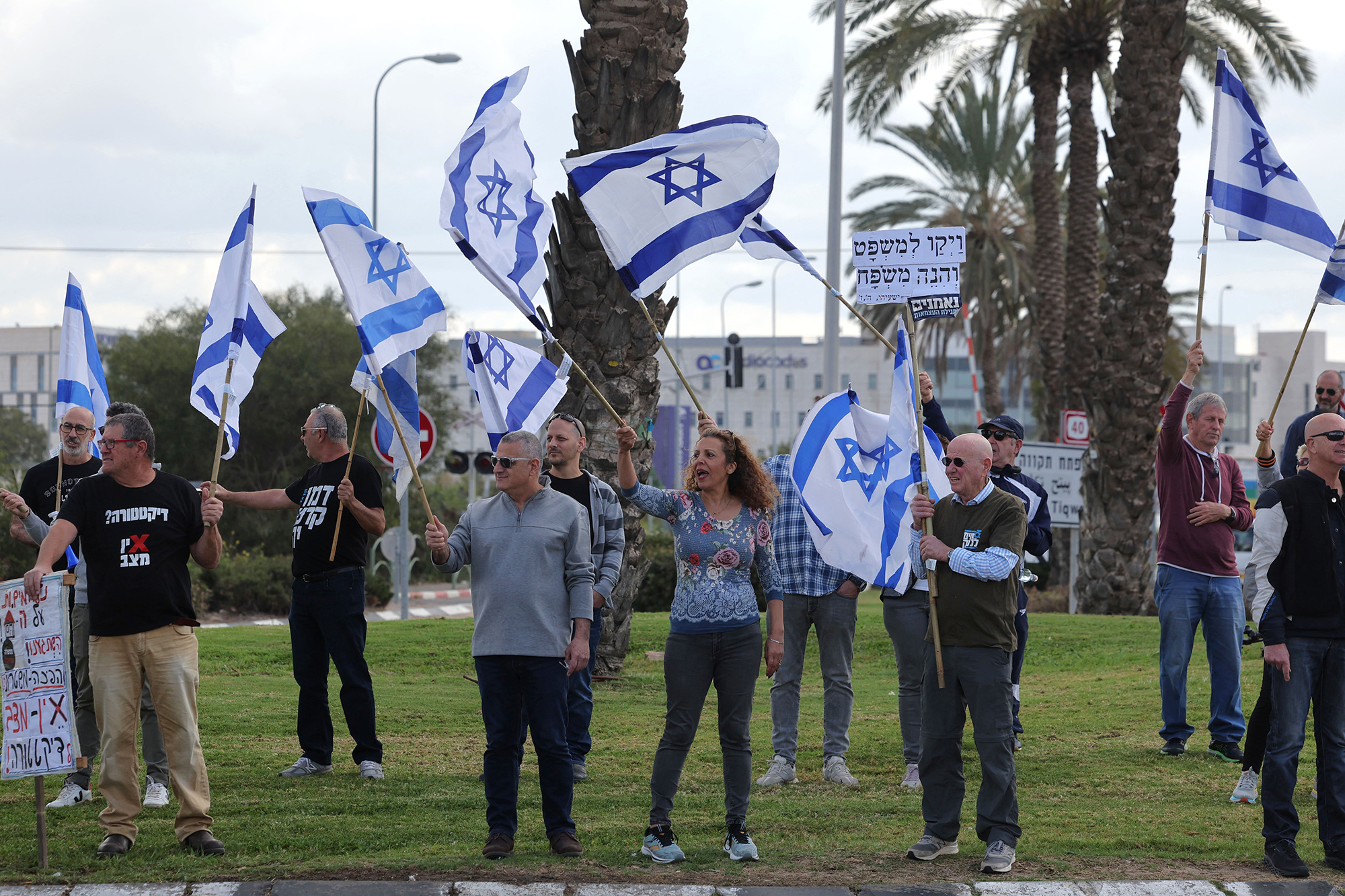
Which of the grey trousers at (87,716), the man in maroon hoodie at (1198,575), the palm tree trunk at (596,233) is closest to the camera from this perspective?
the grey trousers at (87,716)

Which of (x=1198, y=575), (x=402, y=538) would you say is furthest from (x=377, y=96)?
(x=1198, y=575)

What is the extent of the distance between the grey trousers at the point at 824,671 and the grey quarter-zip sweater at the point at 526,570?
200 cm

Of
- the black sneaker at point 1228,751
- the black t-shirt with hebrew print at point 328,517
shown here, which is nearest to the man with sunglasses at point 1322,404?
the black sneaker at point 1228,751

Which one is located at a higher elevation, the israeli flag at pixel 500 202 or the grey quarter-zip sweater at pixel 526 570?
Result: the israeli flag at pixel 500 202

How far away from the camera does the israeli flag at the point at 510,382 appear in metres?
7.90

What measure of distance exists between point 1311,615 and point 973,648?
1576mm

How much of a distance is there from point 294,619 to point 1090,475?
12.3 m

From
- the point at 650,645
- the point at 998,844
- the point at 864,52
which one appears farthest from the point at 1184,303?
the point at 998,844

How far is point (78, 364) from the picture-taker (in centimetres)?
802

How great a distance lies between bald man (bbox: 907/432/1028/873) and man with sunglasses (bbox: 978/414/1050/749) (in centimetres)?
222

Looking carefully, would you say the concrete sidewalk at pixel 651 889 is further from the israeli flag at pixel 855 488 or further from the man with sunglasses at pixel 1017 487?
the man with sunglasses at pixel 1017 487

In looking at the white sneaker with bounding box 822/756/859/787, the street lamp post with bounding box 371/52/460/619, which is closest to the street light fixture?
the street lamp post with bounding box 371/52/460/619

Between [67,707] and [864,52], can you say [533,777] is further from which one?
[864,52]

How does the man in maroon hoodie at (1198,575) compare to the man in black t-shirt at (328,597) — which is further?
the man in maroon hoodie at (1198,575)
